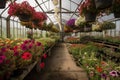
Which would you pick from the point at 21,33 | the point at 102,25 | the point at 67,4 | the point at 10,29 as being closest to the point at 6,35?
the point at 10,29

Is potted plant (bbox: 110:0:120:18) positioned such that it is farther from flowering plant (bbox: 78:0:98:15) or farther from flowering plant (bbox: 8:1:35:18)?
flowering plant (bbox: 8:1:35:18)

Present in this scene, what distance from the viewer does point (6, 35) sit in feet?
29.7

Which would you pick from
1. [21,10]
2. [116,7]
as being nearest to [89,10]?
[116,7]

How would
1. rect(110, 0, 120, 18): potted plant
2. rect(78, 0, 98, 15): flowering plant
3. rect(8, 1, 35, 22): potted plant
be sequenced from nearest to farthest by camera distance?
1. rect(110, 0, 120, 18): potted plant
2. rect(78, 0, 98, 15): flowering plant
3. rect(8, 1, 35, 22): potted plant

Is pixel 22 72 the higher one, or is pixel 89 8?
pixel 89 8

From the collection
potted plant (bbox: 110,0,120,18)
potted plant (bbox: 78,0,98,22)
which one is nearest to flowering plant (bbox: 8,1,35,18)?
potted plant (bbox: 78,0,98,22)

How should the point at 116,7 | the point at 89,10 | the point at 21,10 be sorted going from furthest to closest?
1. the point at 21,10
2. the point at 89,10
3. the point at 116,7

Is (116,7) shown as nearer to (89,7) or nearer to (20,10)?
(89,7)

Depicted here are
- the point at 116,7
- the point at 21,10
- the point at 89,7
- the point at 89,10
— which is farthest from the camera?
the point at 21,10

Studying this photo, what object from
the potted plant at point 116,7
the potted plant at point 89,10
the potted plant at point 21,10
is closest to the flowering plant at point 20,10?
the potted plant at point 21,10

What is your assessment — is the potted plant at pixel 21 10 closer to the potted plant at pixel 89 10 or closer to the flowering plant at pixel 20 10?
the flowering plant at pixel 20 10

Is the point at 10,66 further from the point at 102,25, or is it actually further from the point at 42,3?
the point at 42,3

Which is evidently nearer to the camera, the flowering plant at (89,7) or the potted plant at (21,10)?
the flowering plant at (89,7)

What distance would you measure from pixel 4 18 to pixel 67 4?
6.96 meters
